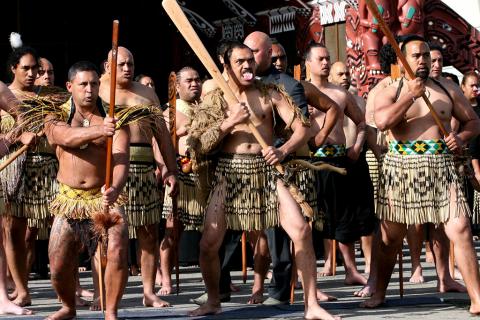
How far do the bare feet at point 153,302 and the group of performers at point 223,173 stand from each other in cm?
1

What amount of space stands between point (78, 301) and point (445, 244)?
2935mm

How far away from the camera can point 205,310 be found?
9305mm

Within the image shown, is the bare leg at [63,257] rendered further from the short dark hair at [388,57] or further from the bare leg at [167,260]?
the short dark hair at [388,57]

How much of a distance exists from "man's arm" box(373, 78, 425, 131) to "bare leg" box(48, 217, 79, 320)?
2223mm

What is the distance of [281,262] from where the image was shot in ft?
32.9

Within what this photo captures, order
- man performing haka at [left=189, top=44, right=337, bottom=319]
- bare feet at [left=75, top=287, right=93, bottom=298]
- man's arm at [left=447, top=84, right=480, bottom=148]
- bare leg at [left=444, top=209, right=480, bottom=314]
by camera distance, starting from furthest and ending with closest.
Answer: bare feet at [left=75, top=287, right=93, bottom=298] < man's arm at [left=447, top=84, right=480, bottom=148] < man performing haka at [left=189, top=44, right=337, bottom=319] < bare leg at [left=444, top=209, right=480, bottom=314]

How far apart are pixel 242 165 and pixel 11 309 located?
76.1 inches

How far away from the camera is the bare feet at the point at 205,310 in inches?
366

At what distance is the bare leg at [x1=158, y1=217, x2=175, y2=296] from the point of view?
11.3 m

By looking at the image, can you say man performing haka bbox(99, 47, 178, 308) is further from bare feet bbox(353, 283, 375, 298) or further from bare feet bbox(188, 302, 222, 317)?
bare feet bbox(353, 283, 375, 298)

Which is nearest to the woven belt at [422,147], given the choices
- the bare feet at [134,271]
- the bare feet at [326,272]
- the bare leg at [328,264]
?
the bare leg at [328,264]

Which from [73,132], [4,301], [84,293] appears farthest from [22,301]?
[73,132]

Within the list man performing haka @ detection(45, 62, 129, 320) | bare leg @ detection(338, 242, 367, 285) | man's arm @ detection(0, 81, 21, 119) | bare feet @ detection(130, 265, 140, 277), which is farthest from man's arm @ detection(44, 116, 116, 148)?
bare feet @ detection(130, 265, 140, 277)

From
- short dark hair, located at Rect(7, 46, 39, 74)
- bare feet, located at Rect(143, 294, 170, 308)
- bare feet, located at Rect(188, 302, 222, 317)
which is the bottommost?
bare feet, located at Rect(188, 302, 222, 317)
